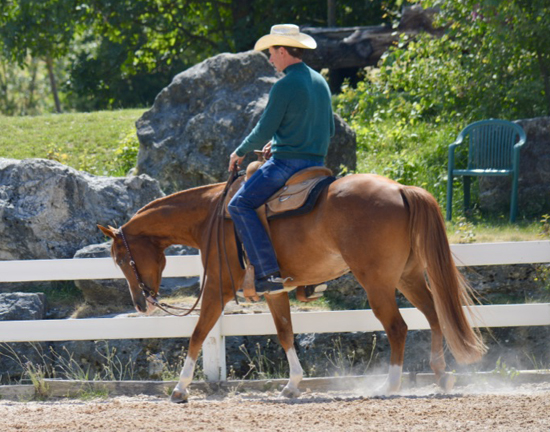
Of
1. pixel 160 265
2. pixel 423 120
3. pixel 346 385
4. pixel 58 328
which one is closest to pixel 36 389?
pixel 58 328

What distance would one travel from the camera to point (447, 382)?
6164 millimetres

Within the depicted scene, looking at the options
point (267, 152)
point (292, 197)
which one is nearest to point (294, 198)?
point (292, 197)

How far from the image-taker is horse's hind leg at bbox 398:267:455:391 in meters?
6.18

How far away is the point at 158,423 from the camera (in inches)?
203

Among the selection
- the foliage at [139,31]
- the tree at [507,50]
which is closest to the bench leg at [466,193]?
the tree at [507,50]

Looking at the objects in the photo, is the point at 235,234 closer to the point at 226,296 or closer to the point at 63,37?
the point at 226,296

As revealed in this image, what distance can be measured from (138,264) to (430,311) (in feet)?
7.94

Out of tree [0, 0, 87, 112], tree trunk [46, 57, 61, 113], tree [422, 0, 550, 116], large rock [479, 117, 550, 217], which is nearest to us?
large rock [479, 117, 550, 217]

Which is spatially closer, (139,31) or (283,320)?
(283,320)

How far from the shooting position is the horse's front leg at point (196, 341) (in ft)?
20.3

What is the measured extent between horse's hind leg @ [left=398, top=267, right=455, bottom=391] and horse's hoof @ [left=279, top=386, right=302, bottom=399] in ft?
3.58

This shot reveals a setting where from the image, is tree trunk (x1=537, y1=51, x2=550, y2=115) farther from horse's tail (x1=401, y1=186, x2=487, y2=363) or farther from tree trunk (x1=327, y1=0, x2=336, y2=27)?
tree trunk (x1=327, y1=0, x2=336, y2=27)

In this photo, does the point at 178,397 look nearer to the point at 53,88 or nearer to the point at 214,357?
the point at 214,357

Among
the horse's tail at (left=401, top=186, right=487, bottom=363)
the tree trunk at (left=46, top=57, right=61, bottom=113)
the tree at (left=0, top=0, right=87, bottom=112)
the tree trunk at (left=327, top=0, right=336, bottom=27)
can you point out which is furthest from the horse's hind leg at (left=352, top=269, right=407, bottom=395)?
the tree trunk at (left=46, top=57, right=61, bottom=113)
